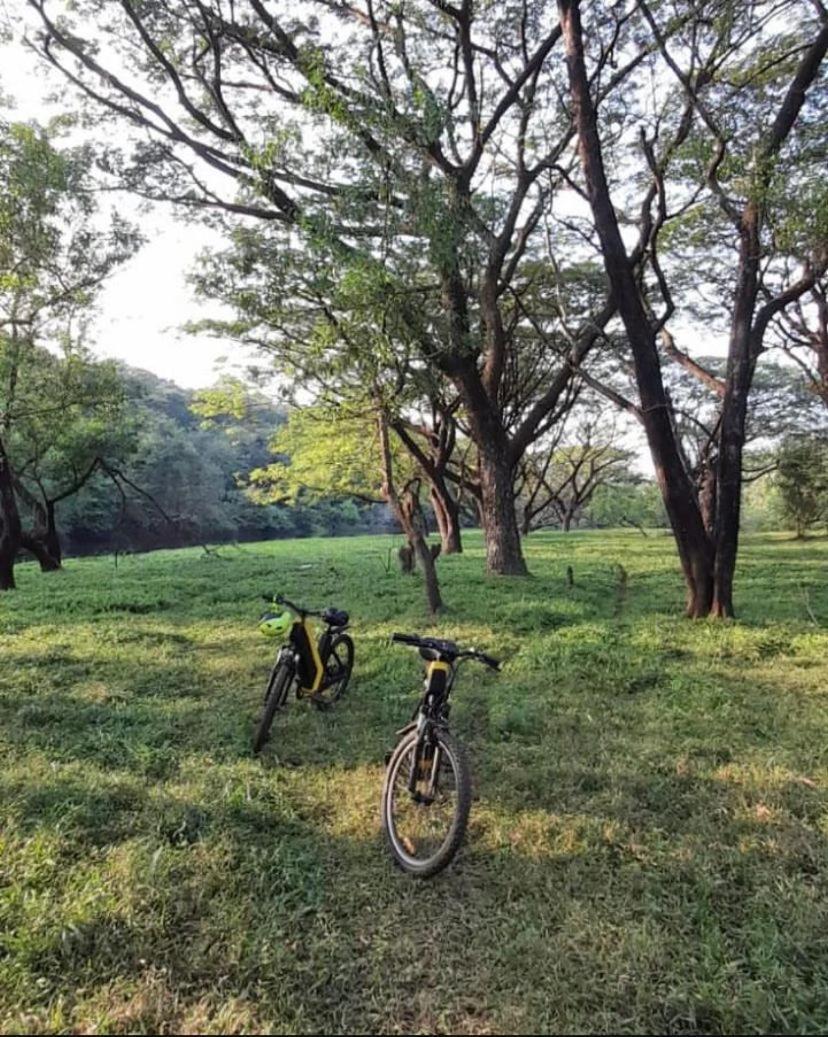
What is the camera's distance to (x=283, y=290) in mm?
8000

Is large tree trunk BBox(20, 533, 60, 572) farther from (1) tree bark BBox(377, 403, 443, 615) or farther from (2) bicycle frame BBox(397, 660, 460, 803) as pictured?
(2) bicycle frame BBox(397, 660, 460, 803)

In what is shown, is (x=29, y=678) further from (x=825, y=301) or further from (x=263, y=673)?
(x=825, y=301)

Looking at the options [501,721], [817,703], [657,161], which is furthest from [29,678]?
[657,161]

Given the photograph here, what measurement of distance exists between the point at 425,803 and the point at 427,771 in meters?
0.17

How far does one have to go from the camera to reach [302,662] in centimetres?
478

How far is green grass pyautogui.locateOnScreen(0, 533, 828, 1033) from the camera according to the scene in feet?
7.09

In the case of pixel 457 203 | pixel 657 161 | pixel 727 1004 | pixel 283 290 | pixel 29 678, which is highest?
pixel 657 161

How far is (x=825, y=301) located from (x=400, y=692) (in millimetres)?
13294

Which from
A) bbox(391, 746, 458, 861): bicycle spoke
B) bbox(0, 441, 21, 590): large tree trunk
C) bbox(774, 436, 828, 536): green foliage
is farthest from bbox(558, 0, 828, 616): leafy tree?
bbox(774, 436, 828, 536): green foliage

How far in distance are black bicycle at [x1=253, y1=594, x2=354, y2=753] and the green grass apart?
0.72ft

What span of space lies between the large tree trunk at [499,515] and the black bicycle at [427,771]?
7837 mm

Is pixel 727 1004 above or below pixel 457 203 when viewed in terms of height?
below

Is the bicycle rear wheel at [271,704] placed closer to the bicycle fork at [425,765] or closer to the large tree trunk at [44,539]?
the bicycle fork at [425,765]

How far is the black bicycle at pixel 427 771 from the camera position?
3.06 meters
